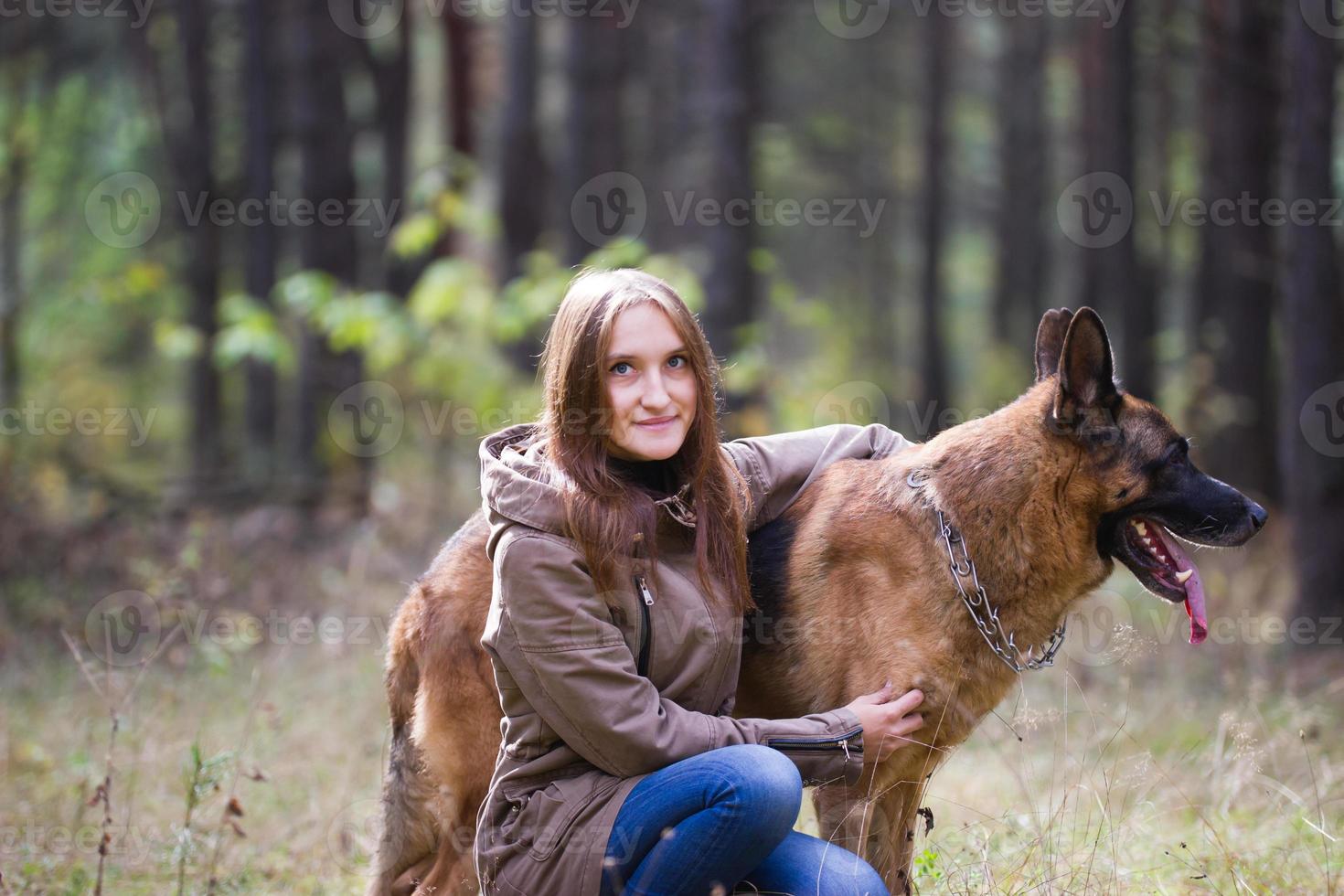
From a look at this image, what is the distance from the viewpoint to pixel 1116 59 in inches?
510

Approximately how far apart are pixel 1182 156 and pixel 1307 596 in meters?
14.6

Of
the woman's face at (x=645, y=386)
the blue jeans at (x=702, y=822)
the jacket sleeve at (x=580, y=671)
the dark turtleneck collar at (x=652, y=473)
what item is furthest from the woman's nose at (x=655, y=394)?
the blue jeans at (x=702, y=822)

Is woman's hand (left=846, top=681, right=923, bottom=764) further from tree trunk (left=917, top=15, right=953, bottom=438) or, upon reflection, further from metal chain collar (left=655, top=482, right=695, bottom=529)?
tree trunk (left=917, top=15, right=953, bottom=438)

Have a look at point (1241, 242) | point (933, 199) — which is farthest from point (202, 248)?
point (1241, 242)

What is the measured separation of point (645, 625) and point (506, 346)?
12568mm

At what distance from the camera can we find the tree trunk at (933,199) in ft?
57.7

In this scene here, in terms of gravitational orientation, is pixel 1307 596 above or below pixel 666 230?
below

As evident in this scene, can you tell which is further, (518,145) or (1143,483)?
(518,145)

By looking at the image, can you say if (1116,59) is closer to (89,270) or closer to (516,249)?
(516,249)

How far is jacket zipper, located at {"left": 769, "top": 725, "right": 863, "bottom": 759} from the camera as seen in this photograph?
3.15 metres

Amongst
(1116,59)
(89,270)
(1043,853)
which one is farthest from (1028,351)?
(1043,853)

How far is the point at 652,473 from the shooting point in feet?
11.1

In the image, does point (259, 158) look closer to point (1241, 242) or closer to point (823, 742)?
point (1241, 242)

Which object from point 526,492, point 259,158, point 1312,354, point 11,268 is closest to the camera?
point 526,492
